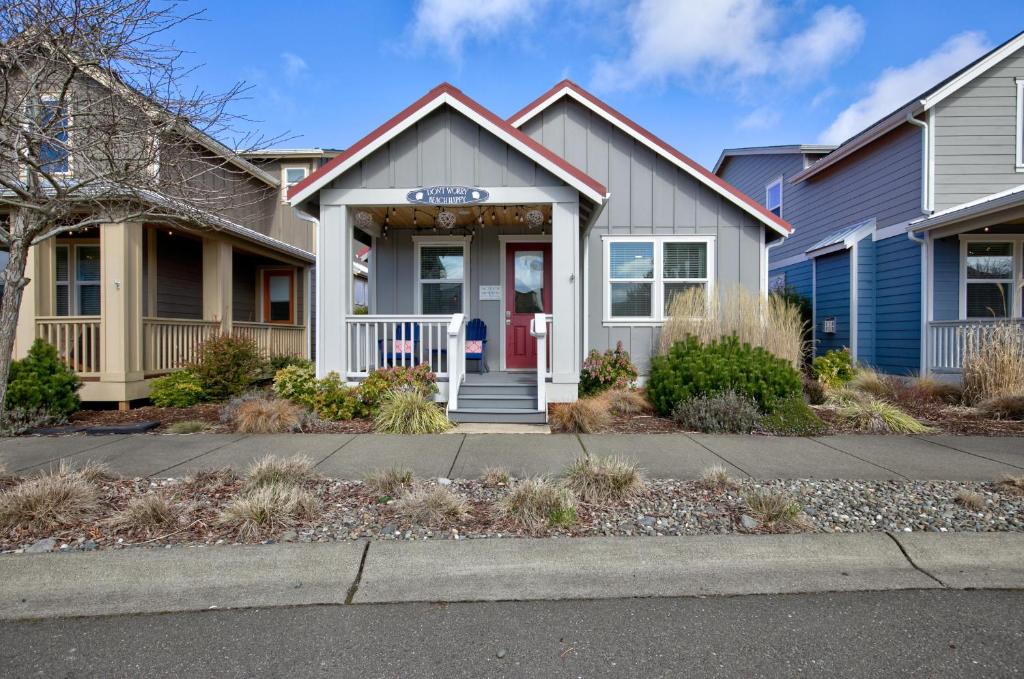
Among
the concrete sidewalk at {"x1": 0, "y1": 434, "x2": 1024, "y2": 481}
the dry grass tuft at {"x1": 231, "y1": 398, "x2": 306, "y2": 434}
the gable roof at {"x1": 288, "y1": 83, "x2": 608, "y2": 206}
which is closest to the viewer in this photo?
the concrete sidewalk at {"x1": 0, "y1": 434, "x2": 1024, "y2": 481}

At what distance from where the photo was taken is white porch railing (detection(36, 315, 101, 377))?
9102 millimetres

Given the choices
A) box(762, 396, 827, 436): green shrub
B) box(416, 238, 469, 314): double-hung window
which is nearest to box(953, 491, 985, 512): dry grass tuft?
box(762, 396, 827, 436): green shrub

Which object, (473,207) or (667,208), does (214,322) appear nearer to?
(473,207)

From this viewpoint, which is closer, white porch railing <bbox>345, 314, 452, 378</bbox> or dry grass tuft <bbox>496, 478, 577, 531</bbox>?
dry grass tuft <bbox>496, 478, 577, 531</bbox>

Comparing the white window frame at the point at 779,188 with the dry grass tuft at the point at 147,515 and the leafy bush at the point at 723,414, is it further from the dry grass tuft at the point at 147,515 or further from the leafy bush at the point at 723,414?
the dry grass tuft at the point at 147,515

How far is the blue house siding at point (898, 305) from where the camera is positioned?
37.8ft

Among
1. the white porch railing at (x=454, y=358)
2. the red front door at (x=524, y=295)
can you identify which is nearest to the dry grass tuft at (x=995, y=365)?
the red front door at (x=524, y=295)

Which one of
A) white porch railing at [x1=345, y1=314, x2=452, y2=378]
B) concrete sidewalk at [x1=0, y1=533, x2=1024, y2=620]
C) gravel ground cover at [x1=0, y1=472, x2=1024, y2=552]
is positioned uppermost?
white porch railing at [x1=345, y1=314, x2=452, y2=378]

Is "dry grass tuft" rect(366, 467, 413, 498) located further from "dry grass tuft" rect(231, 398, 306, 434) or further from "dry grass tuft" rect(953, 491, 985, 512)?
"dry grass tuft" rect(953, 491, 985, 512)

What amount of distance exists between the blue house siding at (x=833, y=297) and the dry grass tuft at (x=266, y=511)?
41.8 feet

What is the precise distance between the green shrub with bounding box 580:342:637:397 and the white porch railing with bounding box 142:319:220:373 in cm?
695

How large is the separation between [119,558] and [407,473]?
207cm

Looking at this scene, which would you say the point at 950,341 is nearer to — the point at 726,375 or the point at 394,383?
the point at 726,375

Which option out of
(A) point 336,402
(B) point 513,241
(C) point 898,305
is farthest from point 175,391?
(C) point 898,305
